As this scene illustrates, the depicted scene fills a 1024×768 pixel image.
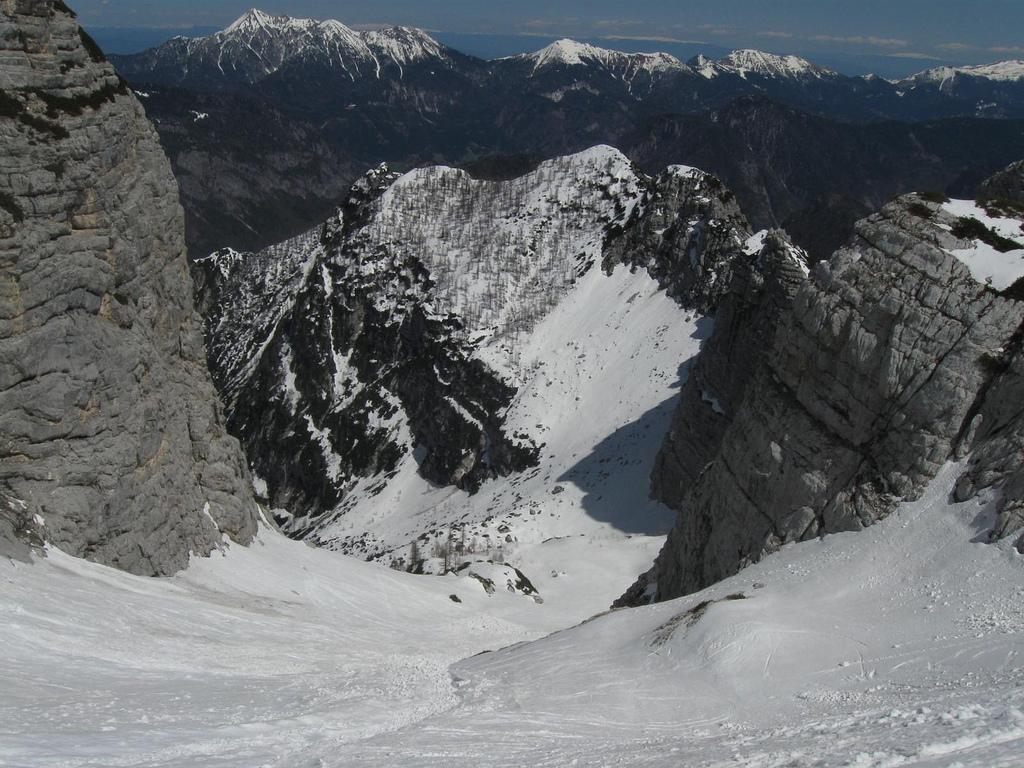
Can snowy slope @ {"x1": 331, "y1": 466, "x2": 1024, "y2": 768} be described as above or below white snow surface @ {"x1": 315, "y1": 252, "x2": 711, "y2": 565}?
above

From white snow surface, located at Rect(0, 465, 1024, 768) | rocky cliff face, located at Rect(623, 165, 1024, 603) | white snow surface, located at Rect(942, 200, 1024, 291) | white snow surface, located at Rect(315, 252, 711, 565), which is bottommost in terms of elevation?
white snow surface, located at Rect(315, 252, 711, 565)

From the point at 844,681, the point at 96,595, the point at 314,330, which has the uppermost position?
the point at 844,681

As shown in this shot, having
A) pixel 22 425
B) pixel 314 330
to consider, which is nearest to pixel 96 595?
pixel 22 425

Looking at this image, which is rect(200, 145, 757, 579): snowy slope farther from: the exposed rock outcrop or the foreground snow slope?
the foreground snow slope

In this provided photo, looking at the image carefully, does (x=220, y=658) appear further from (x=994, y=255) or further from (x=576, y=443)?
(x=576, y=443)

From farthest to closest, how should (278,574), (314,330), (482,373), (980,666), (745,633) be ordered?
(314,330), (482,373), (278,574), (745,633), (980,666)

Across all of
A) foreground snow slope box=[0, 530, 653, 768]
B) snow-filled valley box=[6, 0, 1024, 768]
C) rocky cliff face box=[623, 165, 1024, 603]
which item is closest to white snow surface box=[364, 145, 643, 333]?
snow-filled valley box=[6, 0, 1024, 768]

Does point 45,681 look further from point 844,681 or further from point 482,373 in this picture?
point 482,373
